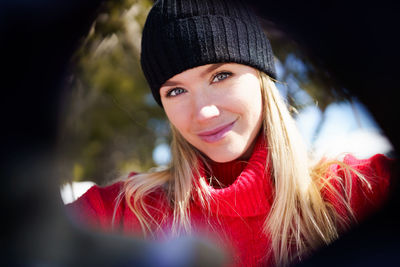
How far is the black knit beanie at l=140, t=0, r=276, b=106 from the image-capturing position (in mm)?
1072

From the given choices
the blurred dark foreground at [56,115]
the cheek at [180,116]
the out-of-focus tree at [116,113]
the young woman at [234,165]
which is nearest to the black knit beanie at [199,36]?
the young woman at [234,165]

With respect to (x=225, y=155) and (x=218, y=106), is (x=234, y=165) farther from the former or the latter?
(x=218, y=106)

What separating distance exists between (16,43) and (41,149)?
0.23 metres

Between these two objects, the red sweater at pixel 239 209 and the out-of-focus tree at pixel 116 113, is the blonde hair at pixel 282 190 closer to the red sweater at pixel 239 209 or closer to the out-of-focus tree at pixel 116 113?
the red sweater at pixel 239 209

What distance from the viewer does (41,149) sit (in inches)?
30.7

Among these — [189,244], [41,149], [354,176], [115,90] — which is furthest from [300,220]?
[115,90]

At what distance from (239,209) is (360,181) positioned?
1.24ft

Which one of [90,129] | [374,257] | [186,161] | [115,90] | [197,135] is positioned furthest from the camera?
[90,129]

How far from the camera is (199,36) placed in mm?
1072

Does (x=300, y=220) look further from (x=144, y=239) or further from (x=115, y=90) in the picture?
(x=115, y=90)

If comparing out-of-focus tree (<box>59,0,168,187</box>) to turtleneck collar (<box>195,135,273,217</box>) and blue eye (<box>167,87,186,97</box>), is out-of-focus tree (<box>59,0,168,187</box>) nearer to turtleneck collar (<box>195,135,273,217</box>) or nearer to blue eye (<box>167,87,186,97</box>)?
blue eye (<box>167,87,186,97</box>)

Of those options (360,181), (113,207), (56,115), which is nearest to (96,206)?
(113,207)

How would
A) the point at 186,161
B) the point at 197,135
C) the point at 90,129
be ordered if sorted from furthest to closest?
the point at 90,129
the point at 186,161
the point at 197,135

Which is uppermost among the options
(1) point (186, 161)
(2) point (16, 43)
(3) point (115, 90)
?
(3) point (115, 90)
